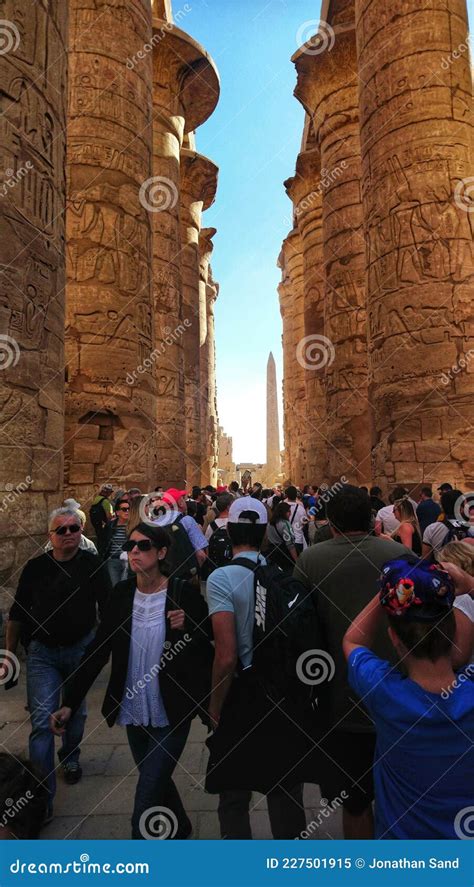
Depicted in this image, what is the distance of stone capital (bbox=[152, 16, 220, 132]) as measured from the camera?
13789 millimetres

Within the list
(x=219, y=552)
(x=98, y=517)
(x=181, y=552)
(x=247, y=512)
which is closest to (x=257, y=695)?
(x=247, y=512)

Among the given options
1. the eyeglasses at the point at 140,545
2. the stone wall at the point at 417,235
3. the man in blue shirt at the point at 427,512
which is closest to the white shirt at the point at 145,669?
the eyeglasses at the point at 140,545

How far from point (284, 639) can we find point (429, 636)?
691 millimetres

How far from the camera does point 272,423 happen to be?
56.9m

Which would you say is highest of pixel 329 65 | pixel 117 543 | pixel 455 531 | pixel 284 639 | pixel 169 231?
pixel 329 65

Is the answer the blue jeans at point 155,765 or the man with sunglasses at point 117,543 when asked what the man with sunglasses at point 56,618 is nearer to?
the blue jeans at point 155,765

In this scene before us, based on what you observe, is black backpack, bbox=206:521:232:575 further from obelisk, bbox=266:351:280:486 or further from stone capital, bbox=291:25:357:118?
obelisk, bbox=266:351:280:486

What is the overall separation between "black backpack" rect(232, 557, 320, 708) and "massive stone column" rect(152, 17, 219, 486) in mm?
11555

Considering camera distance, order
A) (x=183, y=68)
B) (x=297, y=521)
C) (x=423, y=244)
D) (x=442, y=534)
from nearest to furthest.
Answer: (x=442, y=534) < (x=297, y=521) < (x=423, y=244) < (x=183, y=68)

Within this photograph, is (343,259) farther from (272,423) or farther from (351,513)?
(272,423)

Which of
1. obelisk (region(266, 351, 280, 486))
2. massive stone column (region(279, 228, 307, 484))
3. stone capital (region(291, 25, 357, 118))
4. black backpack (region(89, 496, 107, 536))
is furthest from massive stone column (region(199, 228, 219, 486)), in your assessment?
obelisk (region(266, 351, 280, 486))

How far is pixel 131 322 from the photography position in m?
9.64

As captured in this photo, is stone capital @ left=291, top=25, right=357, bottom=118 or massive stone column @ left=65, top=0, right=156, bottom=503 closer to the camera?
massive stone column @ left=65, top=0, right=156, bottom=503

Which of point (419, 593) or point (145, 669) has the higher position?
point (419, 593)
